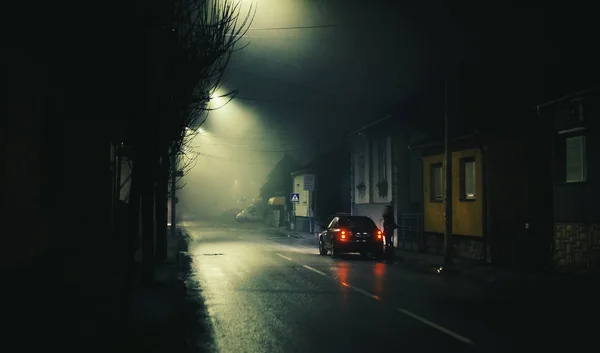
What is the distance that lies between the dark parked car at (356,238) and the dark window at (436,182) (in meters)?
3.48

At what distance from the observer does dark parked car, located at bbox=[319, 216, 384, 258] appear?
23812 mm

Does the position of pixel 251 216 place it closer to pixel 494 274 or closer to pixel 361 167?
pixel 361 167

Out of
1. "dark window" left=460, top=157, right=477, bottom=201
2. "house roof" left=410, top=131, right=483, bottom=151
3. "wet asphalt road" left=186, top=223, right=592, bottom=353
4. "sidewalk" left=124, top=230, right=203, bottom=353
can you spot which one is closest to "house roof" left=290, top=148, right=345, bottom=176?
"house roof" left=410, top=131, right=483, bottom=151

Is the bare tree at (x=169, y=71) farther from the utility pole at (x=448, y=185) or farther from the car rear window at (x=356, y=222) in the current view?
the car rear window at (x=356, y=222)

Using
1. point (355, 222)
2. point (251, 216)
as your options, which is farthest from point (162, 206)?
point (251, 216)

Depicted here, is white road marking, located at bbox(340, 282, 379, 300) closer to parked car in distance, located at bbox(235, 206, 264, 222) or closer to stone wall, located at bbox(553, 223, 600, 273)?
stone wall, located at bbox(553, 223, 600, 273)

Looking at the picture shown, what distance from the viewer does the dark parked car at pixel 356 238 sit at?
938 inches

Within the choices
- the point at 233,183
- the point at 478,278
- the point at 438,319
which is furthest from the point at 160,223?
the point at 233,183

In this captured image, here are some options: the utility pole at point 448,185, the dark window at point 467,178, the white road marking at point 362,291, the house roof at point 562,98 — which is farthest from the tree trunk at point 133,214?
the dark window at point 467,178

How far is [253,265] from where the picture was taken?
68.9 ft

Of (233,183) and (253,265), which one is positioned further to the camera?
(233,183)

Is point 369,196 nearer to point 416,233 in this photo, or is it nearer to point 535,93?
point 416,233

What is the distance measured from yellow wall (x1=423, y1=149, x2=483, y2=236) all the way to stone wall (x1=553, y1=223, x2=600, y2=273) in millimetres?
3846

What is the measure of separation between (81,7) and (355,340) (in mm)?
6516
